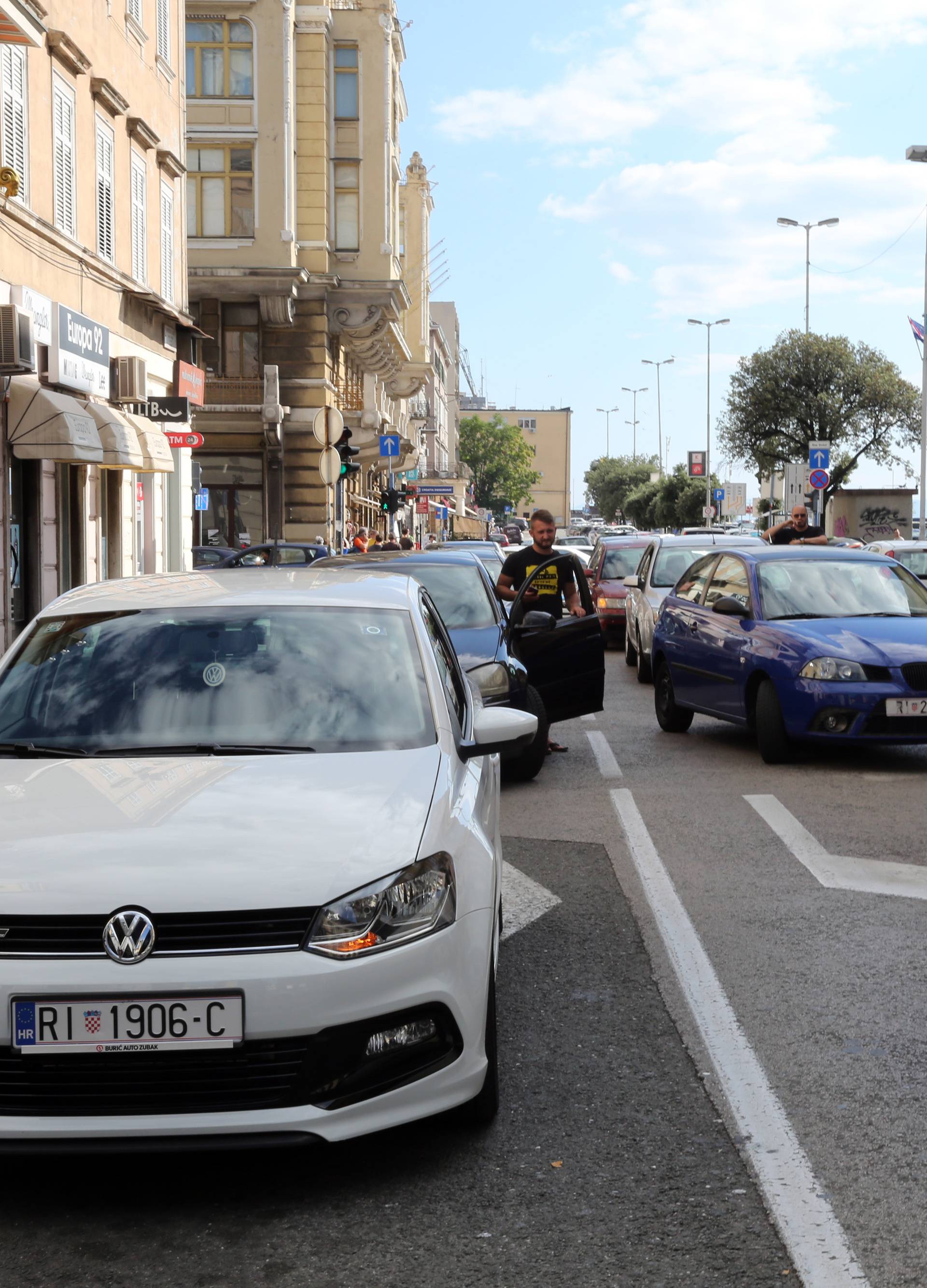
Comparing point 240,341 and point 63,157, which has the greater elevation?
point 240,341

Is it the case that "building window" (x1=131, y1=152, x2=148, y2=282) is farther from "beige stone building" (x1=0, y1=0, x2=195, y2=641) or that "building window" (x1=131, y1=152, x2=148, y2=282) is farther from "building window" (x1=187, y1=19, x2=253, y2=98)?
"building window" (x1=187, y1=19, x2=253, y2=98)

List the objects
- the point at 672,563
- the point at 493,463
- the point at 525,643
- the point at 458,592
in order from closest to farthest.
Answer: the point at 525,643 → the point at 458,592 → the point at 672,563 → the point at 493,463

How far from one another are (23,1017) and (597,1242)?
52.9 inches

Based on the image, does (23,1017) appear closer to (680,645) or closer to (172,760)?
(172,760)

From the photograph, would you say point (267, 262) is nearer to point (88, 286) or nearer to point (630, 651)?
point (88, 286)

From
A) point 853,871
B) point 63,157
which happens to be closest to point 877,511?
point 63,157

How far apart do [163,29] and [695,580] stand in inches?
707

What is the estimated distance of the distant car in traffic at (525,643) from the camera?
10.7 metres

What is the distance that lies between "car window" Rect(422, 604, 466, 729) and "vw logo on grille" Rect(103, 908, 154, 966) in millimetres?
1682

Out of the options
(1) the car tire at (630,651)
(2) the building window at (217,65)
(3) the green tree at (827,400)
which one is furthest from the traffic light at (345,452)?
(3) the green tree at (827,400)

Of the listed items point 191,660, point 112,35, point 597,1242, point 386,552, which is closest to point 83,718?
point 191,660

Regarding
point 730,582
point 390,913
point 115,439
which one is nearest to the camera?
point 390,913

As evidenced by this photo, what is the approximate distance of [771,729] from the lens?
11367mm

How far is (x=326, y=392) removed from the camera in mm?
43656
